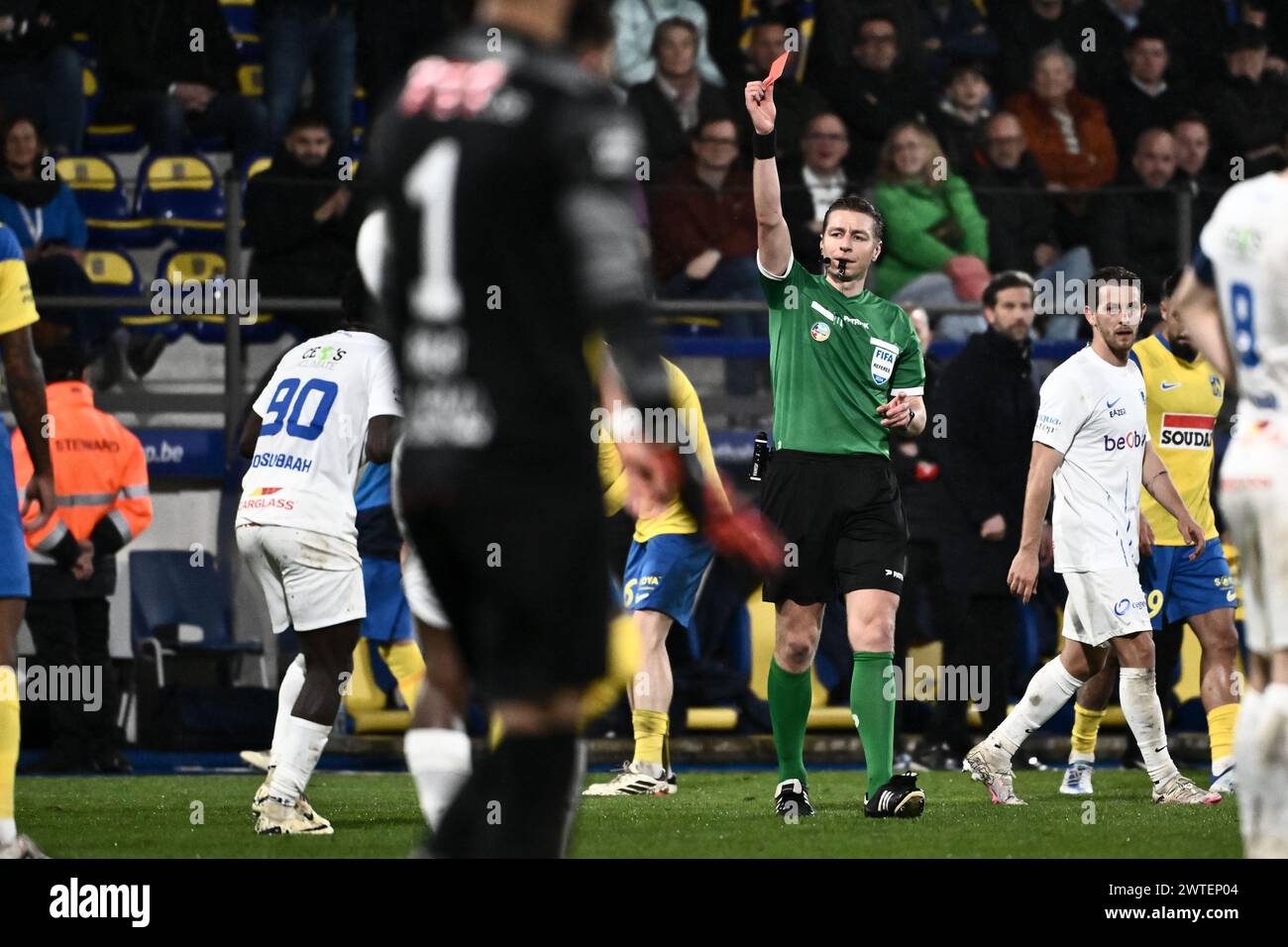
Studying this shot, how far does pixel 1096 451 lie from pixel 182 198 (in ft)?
25.6

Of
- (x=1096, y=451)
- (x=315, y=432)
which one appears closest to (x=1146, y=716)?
(x=1096, y=451)

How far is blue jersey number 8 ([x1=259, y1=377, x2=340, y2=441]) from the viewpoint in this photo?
28.5 ft

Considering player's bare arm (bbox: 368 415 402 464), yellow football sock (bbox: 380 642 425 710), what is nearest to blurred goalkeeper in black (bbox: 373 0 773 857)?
player's bare arm (bbox: 368 415 402 464)

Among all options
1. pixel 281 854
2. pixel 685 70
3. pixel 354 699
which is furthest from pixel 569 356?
pixel 685 70

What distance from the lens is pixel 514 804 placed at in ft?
13.0

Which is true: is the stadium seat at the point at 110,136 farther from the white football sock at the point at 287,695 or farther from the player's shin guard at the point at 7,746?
the player's shin guard at the point at 7,746

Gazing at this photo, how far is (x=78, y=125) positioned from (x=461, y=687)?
10.3 meters

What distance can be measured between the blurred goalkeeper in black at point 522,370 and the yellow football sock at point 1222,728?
677 cm

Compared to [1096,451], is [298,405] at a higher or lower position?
higher

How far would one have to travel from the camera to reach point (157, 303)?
1388cm

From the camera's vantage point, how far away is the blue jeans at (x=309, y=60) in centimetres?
1591

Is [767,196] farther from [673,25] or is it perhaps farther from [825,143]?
[673,25]

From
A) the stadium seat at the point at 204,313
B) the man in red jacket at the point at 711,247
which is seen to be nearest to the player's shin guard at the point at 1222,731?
the man in red jacket at the point at 711,247

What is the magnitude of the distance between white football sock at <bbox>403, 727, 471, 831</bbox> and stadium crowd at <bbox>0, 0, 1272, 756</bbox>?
21.2ft
